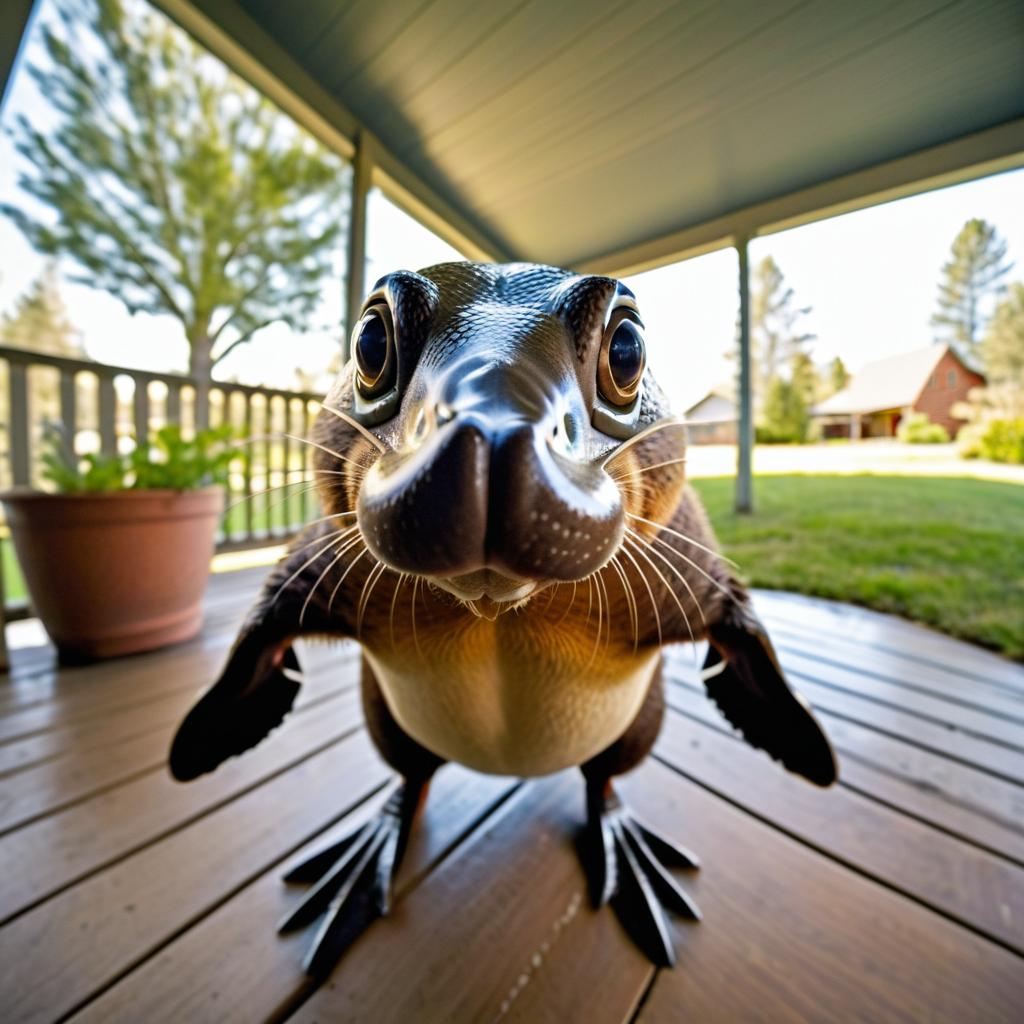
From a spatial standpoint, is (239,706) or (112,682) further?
(112,682)

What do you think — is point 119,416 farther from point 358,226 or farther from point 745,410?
point 745,410

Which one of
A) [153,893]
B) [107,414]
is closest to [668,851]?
[153,893]

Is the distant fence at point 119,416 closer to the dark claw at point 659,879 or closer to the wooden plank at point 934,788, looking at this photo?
the dark claw at point 659,879

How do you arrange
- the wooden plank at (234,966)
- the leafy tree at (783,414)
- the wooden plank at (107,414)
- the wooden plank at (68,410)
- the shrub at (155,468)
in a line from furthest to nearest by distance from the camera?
the leafy tree at (783,414) → the wooden plank at (107,414) → the wooden plank at (68,410) → the shrub at (155,468) → the wooden plank at (234,966)

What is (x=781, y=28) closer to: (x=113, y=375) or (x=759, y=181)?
(x=759, y=181)

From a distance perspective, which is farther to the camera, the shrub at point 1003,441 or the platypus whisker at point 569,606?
the shrub at point 1003,441

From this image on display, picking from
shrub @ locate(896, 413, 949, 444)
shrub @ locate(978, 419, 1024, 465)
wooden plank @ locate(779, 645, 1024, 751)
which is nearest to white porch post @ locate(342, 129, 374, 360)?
wooden plank @ locate(779, 645, 1024, 751)

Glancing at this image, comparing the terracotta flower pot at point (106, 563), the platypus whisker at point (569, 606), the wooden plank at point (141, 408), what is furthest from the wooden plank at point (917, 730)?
the wooden plank at point (141, 408)

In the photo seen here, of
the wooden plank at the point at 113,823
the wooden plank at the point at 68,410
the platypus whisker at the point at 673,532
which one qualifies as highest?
the wooden plank at the point at 68,410
